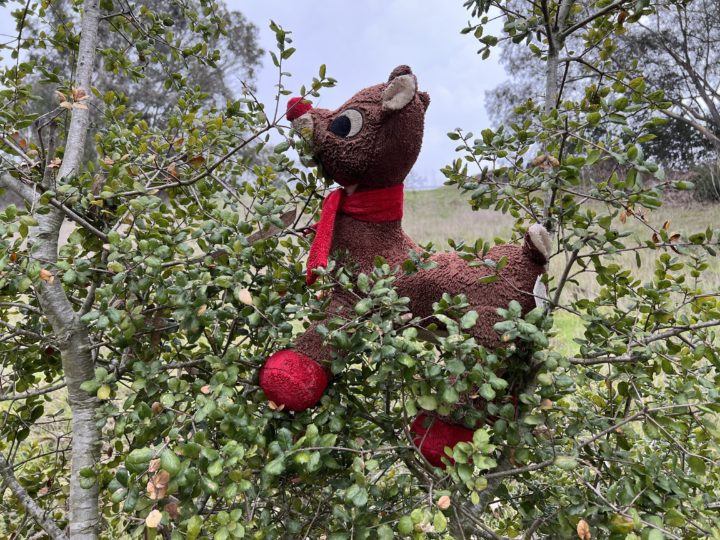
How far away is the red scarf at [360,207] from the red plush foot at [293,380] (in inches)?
9.0

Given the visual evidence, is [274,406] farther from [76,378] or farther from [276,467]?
[76,378]

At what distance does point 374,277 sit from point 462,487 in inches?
14.2

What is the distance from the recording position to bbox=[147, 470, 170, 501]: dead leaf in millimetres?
708

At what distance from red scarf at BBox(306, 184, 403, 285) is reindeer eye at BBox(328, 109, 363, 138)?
12 cm

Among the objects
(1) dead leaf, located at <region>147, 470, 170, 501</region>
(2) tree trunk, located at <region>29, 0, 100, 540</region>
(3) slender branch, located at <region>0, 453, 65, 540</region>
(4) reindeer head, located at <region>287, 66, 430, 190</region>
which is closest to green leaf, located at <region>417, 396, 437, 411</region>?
(1) dead leaf, located at <region>147, 470, 170, 501</region>

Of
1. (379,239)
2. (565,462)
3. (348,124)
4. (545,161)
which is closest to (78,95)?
(348,124)

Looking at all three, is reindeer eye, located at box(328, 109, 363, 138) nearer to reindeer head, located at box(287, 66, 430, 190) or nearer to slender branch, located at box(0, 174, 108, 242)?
reindeer head, located at box(287, 66, 430, 190)

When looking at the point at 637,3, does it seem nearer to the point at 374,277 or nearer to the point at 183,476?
the point at 374,277

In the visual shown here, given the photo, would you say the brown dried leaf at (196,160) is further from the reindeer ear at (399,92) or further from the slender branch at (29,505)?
the slender branch at (29,505)

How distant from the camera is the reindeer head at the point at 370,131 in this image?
100cm

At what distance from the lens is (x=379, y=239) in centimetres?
107

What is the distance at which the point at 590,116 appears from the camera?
789mm

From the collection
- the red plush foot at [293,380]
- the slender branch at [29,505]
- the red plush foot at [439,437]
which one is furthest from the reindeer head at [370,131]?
the slender branch at [29,505]

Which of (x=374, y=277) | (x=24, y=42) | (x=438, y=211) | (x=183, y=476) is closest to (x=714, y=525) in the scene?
(x=374, y=277)
